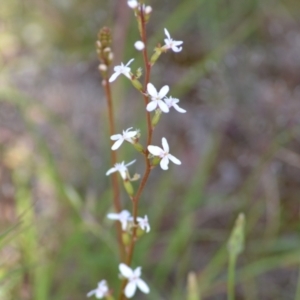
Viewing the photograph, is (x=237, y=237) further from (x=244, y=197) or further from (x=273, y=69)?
(x=273, y=69)

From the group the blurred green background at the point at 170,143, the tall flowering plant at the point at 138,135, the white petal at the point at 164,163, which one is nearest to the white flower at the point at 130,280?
the tall flowering plant at the point at 138,135

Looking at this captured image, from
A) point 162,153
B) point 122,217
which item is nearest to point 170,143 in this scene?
point 122,217

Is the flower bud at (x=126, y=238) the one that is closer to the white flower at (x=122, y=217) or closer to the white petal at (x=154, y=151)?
the white flower at (x=122, y=217)

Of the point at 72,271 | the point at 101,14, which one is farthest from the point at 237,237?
the point at 101,14

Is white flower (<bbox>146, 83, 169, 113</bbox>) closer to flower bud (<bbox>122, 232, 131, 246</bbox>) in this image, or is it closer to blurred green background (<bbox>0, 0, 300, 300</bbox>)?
flower bud (<bbox>122, 232, 131, 246</bbox>)

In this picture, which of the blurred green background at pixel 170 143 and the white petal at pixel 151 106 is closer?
the white petal at pixel 151 106

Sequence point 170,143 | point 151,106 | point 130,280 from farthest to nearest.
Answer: point 170,143 < point 130,280 < point 151,106

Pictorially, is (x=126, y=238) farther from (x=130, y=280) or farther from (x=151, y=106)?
(x=151, y=106)

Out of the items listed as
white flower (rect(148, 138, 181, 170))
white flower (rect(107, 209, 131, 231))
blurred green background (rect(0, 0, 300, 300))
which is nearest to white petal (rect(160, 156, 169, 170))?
white flower (rect(148, 138, 181, 170))
